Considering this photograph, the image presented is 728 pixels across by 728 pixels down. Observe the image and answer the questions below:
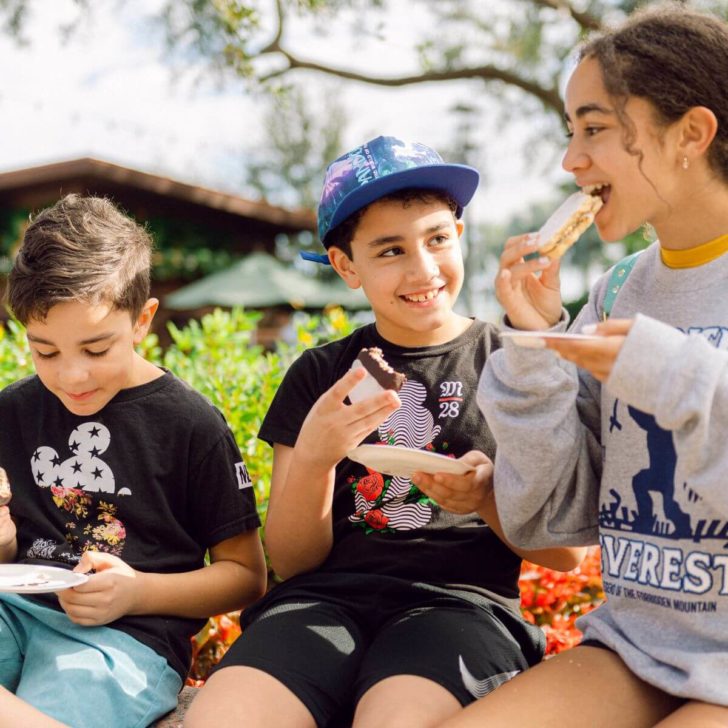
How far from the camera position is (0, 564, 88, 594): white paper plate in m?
1.92

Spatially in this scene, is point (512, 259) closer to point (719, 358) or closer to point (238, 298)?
point (719, 358)

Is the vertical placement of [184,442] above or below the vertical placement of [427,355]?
below

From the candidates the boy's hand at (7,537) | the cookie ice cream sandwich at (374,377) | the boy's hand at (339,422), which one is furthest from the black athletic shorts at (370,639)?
the boy's hand at (7,537)

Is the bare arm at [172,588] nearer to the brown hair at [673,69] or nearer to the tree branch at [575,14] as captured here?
the brown hair at [673,69]

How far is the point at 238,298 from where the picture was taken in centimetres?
1427

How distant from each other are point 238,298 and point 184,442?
1203 cm

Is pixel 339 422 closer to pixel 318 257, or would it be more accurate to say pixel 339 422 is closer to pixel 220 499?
pixel 220 499

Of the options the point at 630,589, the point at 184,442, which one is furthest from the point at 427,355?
the point at 630,589

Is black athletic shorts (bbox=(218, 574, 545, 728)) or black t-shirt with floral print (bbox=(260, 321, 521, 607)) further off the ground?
black t-shirt with floral print (bbox=(260, 321, 521, 607))

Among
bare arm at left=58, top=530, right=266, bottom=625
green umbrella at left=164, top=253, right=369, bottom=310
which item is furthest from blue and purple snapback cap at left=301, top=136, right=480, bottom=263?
green umbrella at left=164, top=253, right=369, bottom=310

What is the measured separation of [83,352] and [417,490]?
926 millimetres

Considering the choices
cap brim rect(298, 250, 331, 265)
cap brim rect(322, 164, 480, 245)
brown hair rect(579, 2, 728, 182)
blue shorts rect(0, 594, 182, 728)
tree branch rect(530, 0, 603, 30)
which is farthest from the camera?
tree branch rect(530, 0, 603, 30)

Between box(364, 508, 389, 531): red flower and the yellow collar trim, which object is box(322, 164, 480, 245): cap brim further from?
box(364, 508, 389, 531): red flower

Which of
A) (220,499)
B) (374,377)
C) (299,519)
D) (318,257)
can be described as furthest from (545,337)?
(318,257)
